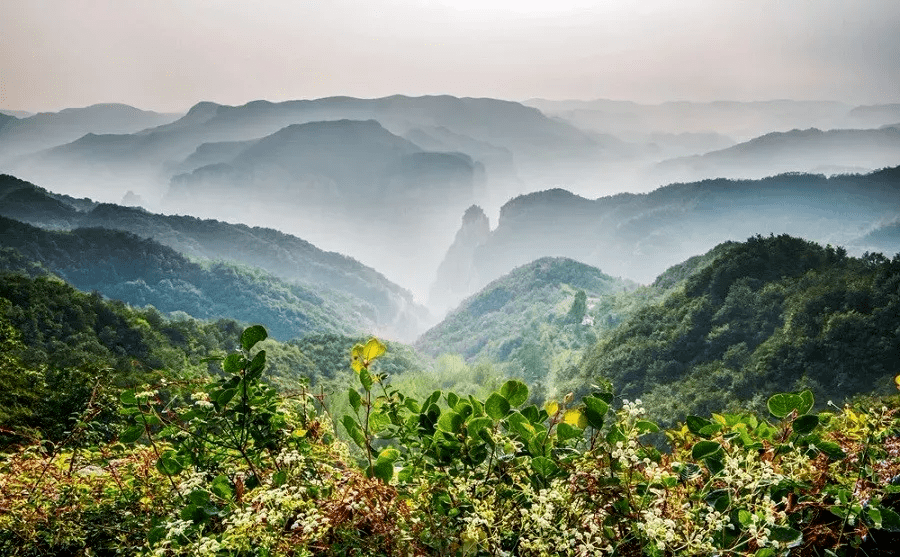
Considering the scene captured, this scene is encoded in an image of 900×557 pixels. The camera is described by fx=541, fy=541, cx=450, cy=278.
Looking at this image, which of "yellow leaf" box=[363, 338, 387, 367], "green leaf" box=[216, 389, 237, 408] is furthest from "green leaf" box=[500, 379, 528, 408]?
"green leaf" box=[216, 389, 237, 408]

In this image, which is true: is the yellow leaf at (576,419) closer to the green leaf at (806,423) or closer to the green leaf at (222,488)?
the green leaf at (806,423)

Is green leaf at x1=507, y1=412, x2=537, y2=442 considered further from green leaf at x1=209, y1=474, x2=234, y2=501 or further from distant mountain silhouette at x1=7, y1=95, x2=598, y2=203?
distant mountain silhouette at x1=7, y1=95, x2=598, y2=203

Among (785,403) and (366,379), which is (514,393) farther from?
(785,403)

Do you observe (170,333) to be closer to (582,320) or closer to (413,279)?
(582,320)

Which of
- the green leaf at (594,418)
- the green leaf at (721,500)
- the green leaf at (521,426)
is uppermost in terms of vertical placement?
the green leaf at (594,418)

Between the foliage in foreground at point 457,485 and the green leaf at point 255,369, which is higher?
the green leaf at point 255,369

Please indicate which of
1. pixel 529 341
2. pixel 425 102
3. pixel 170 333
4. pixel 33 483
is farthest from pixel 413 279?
pixel 33 483

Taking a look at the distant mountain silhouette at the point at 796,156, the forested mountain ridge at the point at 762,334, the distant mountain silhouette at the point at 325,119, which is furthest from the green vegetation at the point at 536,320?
the distant mountain silhouette at the point at 325,119
